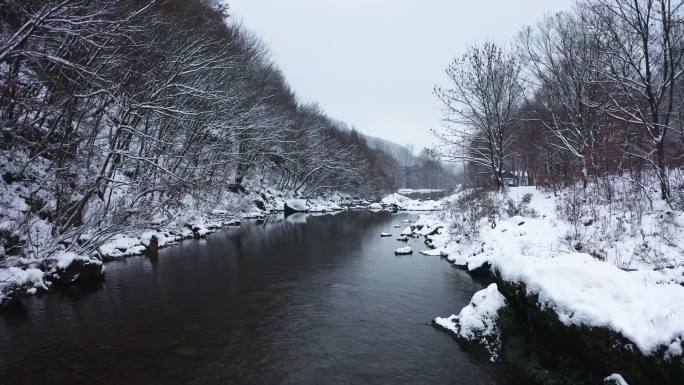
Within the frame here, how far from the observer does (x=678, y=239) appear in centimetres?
876

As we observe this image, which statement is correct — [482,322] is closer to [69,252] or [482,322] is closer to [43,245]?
[69,252]

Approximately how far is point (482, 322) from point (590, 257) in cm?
233

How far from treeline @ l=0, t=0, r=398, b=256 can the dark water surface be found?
3219 millimetres

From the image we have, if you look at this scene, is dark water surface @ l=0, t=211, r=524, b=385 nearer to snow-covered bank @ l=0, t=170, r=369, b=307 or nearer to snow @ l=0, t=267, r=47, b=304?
snow @ l=0, t=267, r=47, b=304

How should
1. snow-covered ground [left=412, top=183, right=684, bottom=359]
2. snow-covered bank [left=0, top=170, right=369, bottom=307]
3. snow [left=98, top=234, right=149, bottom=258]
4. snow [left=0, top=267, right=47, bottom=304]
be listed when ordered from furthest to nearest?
snow [left=98, top=234, right=149, bottom=258], snow-covered bank [left=0, top=170, right=369, bottom=307], snow [left=0, top=267, right=47, bottom=304], snow-covered ground [left=412, top=183, right=684, bottom=359]

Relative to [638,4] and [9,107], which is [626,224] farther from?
[9,107]

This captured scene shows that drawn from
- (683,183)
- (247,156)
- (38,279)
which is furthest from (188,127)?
(683,183)

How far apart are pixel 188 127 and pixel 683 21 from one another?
81.5 feet

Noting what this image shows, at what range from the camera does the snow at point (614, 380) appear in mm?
4438

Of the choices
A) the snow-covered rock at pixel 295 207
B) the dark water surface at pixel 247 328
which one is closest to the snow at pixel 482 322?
the dark water surface at pixel 247 328

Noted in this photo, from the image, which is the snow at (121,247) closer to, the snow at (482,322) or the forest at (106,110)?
the forest at (106,110)

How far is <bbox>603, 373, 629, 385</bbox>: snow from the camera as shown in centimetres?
444

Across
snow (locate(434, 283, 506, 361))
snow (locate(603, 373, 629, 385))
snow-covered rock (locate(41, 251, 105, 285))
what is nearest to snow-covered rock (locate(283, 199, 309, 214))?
snow-covered rock (locate(41, 251, 105, 285))

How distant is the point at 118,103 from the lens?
40.6 feet
